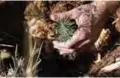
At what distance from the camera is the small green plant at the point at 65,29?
2246mm

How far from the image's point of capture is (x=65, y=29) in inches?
88.4

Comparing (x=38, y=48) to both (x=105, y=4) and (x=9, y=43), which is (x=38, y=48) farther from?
(x=105, y=4)

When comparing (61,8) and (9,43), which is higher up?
(61,8)

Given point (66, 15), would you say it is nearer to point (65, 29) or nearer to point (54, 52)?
point (65, 29)

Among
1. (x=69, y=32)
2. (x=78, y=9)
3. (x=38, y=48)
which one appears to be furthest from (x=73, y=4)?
(x=38, y=48)

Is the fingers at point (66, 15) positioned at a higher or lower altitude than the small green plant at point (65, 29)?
higher

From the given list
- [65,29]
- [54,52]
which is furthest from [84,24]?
[54,52]

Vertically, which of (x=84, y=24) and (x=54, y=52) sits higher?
(x=84, y=24)

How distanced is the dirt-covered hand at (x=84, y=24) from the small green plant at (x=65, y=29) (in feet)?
0.07

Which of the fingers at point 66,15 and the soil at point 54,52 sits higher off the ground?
the fingers at point 66,15

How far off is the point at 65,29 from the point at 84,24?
0.38 feet

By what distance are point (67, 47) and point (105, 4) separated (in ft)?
1.15

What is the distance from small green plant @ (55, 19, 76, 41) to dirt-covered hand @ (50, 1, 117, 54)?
2 centimetres

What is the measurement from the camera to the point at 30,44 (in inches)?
89.0
